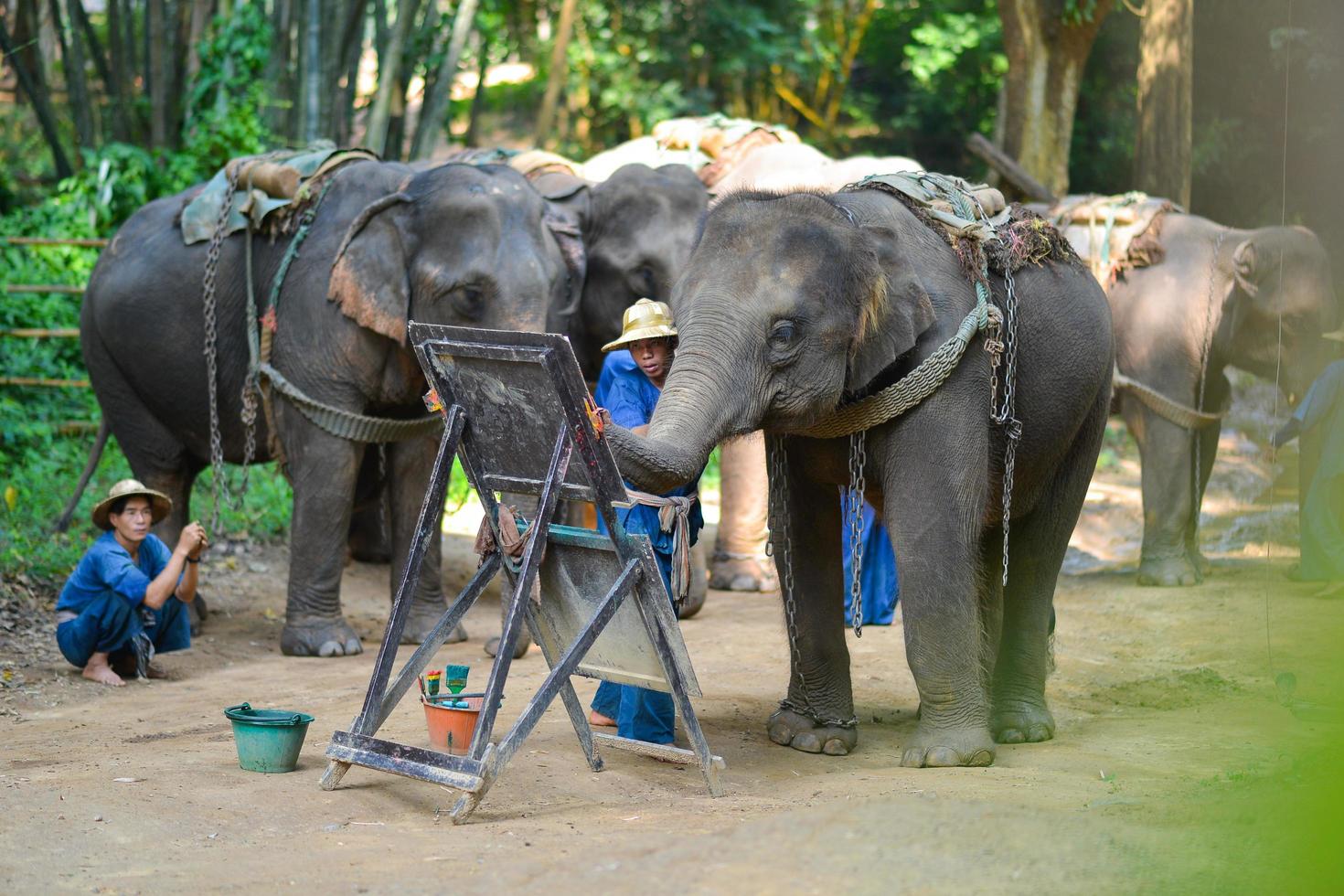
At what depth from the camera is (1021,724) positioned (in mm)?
6258

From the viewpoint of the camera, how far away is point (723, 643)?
27.9 ft

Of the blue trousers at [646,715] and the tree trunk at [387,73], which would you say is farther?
the tree trunk at [387,73]

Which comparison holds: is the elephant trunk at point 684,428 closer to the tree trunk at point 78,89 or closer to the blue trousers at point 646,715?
the blue trousers at point 646,715

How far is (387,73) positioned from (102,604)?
27.8 ft

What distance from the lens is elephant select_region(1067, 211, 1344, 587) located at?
1055 cm

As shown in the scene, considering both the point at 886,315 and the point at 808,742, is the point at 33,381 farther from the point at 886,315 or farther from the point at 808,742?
the point at 886,315

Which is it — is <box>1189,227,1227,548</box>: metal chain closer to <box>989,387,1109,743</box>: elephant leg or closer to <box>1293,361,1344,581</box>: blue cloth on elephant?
<box>1293,361,1344,581</box>: blue cloth on elephant

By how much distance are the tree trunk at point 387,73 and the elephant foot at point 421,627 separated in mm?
7104

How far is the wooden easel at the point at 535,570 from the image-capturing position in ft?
15.4

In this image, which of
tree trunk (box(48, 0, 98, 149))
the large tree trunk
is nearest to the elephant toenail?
the large tree trunk

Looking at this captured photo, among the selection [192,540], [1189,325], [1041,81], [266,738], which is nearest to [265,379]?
[192,540]

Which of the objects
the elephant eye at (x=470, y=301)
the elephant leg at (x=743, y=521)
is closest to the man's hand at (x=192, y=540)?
the elephant eye at (x=470, y=301)

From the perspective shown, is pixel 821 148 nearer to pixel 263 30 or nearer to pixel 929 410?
pixel 263 30

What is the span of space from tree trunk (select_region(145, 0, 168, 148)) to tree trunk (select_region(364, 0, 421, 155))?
197 cm
